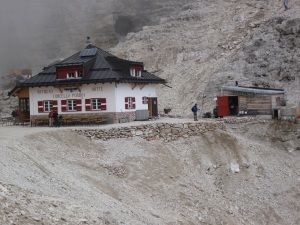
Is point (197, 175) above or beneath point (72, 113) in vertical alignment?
beneath

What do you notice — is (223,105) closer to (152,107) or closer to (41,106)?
(152,107)

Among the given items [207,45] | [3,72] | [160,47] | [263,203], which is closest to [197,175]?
[263,203]

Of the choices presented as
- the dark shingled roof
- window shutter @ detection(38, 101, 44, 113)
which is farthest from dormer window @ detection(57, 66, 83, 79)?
window shutter @ detection(38, 101, 44, 113)

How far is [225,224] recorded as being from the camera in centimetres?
2534

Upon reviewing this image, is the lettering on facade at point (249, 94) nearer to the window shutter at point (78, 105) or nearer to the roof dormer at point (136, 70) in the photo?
the roof dormer at point (136, 70)

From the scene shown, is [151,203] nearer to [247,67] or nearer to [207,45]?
[247,67]

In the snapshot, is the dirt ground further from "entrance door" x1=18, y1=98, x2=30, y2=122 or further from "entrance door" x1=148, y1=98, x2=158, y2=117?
"entrance door" x1=18, y1=98, x2=30, y2=122

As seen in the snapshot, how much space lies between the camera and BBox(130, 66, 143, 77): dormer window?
4089cm

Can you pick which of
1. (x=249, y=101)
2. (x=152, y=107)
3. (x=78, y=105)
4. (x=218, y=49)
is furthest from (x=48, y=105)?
(x=218, y=49)

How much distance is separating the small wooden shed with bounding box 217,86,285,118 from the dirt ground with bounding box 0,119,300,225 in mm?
2484

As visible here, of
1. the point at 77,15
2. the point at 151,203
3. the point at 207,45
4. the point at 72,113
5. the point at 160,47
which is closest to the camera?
the point at 151,203

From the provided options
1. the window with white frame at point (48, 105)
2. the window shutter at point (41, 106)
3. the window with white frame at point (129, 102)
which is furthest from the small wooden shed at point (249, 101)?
the window shutter at point (41, 106)

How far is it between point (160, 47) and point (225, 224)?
44421 mm

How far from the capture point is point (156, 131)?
34.1m
